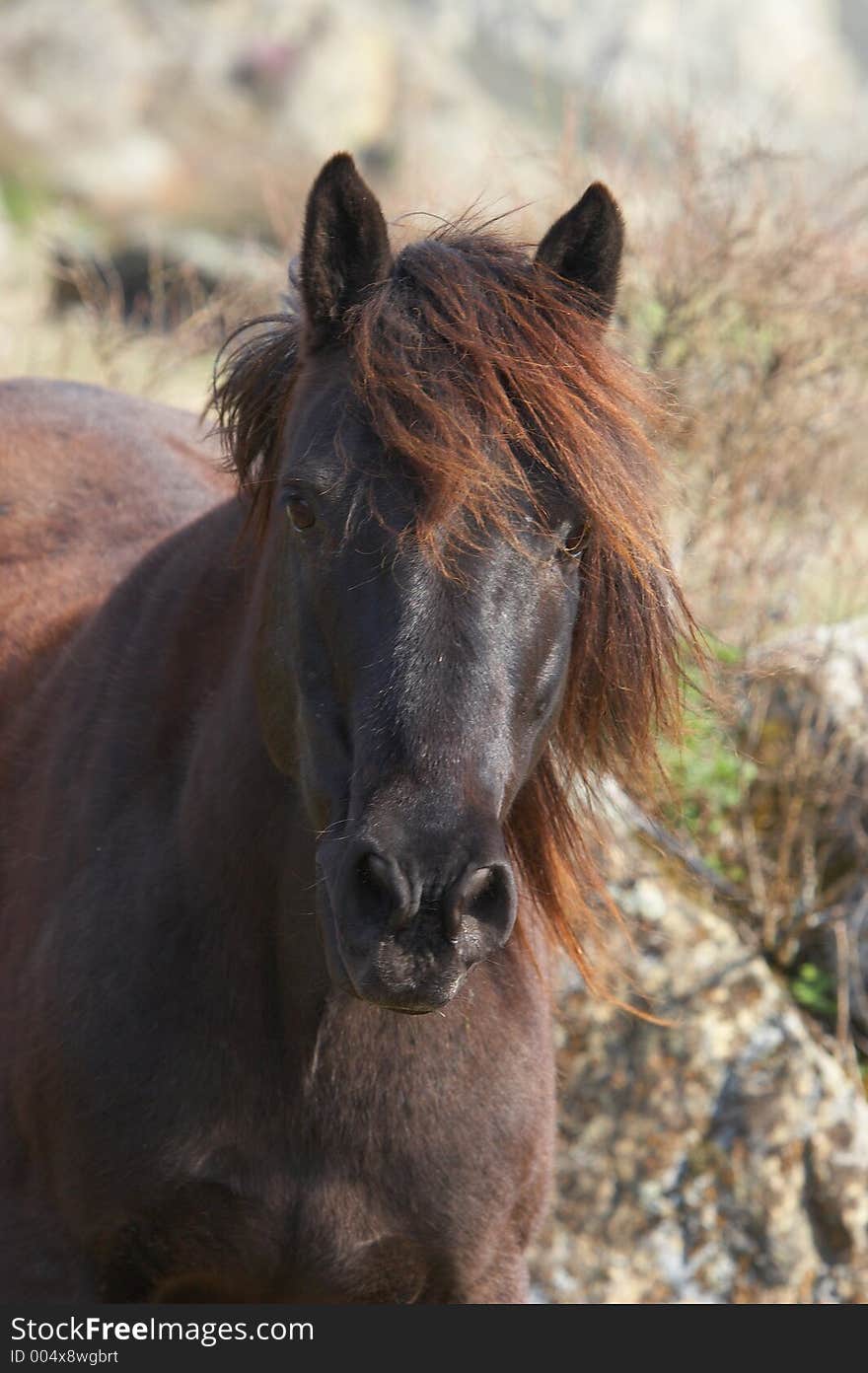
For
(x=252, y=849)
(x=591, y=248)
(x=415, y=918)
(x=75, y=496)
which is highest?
(x=591, y=248)

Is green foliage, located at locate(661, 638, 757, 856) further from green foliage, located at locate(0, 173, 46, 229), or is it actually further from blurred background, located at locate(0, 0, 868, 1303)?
green foliage, located at locate(0, 173, 46, 229)

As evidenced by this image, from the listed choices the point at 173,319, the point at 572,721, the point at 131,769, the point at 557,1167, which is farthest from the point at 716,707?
the point at 173,319

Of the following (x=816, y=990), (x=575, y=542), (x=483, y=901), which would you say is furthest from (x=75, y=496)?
(x=816, y=990)

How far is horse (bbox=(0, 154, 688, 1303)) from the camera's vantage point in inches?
77.6

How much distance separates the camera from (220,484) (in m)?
4.15

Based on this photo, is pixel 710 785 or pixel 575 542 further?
pixel 710 785

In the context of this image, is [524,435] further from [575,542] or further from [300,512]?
[300,512]

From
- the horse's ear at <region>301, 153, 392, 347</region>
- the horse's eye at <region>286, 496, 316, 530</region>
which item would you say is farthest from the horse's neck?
the horse's ear at <region>301, 153, 392, 347</region>

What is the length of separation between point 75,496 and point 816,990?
2.87 meters

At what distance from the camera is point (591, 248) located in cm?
237

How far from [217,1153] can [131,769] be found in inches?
27.9

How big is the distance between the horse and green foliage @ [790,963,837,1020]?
2.12 metres

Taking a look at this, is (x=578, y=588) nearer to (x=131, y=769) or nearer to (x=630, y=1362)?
(x=131, y=769)

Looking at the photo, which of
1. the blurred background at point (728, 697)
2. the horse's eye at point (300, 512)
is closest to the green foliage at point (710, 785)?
the blurred background at point (728, 697)
